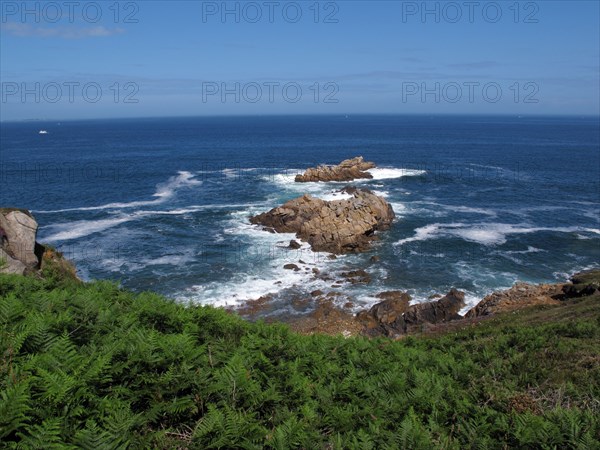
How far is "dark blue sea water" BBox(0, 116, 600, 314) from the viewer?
139ft

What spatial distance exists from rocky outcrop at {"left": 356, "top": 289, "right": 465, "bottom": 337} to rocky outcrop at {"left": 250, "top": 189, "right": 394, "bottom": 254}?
47.2ft

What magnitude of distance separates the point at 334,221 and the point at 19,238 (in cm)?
3318

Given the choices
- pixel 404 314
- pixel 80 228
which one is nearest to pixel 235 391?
pixel 404 314

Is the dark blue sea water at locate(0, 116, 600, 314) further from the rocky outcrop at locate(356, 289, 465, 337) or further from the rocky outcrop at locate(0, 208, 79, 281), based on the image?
the rocky outcrop at locate(0, 208, 79, 281)

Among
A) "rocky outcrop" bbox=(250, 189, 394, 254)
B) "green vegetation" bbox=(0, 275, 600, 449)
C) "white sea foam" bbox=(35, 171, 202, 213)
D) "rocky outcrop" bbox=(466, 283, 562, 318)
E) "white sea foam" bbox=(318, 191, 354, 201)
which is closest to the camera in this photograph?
"green vegetation" bbox=(0, 275, 600, 449)

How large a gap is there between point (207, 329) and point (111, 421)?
21.6 ft

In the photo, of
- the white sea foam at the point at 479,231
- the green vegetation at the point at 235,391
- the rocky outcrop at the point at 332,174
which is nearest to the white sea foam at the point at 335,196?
the rocky outcrop at the point at 332,174

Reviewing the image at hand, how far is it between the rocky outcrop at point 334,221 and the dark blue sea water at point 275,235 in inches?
71.1

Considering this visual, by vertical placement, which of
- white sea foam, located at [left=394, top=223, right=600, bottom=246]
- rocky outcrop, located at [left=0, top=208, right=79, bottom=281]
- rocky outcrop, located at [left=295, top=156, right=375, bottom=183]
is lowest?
white sea foam, located at [left=394, top=223, right=600, bottom=246]

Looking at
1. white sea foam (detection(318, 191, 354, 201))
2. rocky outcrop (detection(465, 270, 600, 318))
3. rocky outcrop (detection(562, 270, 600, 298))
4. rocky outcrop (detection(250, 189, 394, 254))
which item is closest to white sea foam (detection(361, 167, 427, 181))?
white sea foam (detection(318, 191, 354, 201))

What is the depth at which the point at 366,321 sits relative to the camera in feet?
112

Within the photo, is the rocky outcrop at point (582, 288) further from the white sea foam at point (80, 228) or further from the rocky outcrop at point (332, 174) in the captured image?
the rocky outcrop at point (332, 174)

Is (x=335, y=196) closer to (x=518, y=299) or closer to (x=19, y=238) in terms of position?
(x=518, y=299)

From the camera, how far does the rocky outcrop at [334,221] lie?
164 feet
